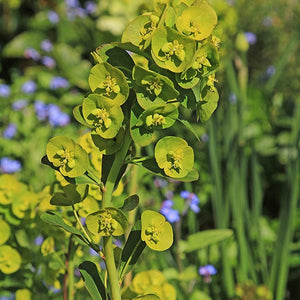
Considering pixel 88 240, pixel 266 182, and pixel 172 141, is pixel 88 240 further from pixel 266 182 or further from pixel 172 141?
pixel 266 182

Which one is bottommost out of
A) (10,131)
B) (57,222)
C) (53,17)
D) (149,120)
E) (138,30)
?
(10,131)

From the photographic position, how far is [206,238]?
54.0 inches

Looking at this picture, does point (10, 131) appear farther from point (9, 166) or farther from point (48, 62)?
point (48, 62)

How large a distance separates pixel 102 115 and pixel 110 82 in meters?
0.04

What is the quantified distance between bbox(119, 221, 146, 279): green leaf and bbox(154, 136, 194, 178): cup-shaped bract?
104 millimetres

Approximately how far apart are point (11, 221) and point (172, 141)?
1.42ft

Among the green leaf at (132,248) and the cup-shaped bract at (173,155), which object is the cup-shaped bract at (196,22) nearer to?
the cup-shaped bract at (173,155)

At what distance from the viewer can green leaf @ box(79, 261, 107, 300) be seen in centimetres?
74

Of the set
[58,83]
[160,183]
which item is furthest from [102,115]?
[58,83]

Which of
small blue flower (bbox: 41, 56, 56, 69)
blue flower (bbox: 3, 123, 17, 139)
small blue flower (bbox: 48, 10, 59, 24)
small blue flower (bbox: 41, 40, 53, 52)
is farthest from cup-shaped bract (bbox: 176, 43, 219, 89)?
small blue flower (bbox: 48, 10, 59, 24)

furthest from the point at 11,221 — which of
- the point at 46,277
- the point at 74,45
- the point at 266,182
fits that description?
the point at 74,45

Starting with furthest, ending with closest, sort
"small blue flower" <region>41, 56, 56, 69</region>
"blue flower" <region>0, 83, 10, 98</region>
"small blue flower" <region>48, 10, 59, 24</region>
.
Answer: "small blue flower" <region>48, 10, 59, 24</region> → "small blue flower" <region>41, 56, 56, 69</region> → "blue flower" <region>0, 83, 10, 98</region>

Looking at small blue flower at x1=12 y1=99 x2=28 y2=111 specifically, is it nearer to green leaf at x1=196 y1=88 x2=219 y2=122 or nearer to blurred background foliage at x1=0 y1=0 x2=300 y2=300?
blurred background foliage at x1=0 y1=0 x2=300 y2=300

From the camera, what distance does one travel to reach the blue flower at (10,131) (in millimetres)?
2195
